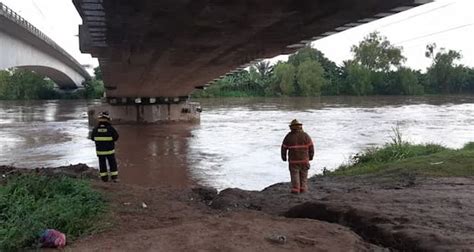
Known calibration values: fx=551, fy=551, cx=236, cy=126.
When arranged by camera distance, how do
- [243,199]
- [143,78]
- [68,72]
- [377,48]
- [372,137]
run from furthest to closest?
[377,48], [68,72], [143,78], [372,137], [243,199]

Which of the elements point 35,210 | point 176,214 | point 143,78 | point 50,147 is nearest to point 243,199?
point 176,214

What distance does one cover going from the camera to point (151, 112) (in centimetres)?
4062

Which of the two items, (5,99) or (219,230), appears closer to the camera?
(219,230)

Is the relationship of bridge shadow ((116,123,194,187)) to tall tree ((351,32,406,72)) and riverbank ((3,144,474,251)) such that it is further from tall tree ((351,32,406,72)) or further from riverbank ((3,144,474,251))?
tall tree ((351,32,406,72))

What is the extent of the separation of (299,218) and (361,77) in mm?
89008

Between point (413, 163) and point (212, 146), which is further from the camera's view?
point (212, 146)

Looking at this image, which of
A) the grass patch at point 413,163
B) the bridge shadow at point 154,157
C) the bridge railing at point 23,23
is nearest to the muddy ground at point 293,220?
the grass patch at point 413,163

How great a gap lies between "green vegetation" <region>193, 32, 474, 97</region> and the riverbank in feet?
248

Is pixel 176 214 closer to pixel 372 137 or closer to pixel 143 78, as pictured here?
pixel 372 137

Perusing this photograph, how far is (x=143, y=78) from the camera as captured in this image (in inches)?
1153

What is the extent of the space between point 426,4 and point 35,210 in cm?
930

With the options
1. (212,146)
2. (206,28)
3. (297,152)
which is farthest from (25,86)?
(297,152)

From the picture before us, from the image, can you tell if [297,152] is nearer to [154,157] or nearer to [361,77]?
[154,157]

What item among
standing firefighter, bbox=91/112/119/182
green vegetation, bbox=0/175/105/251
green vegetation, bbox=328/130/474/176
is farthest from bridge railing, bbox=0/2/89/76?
green vegetation, bbox=0/175/105/251
